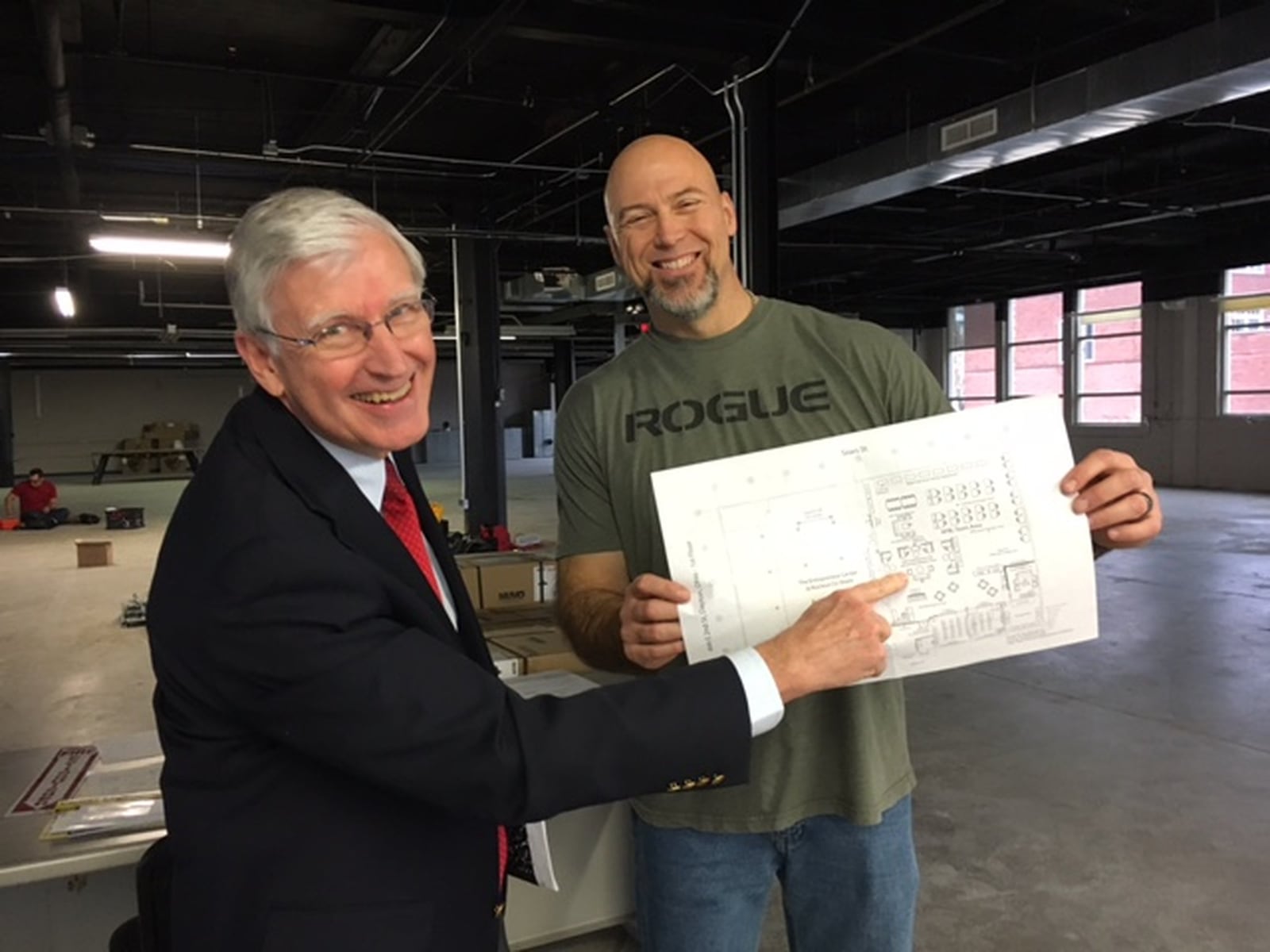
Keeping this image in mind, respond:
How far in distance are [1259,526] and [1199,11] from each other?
623 cm

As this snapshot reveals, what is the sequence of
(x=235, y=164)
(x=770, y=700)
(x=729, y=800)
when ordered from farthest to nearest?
(x=235, y=164), (x=729, y=800), (x=770, y=700)

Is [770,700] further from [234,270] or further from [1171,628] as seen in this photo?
[1171,628]

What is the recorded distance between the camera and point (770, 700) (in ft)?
2.94

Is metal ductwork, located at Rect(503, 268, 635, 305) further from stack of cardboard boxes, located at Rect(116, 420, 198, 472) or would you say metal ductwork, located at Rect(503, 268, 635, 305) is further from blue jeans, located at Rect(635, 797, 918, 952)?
stack of cardboard boxes, located at Rect(116, 420, 198, 472)

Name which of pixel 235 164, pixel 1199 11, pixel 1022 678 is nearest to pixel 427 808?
pixel 1022 678

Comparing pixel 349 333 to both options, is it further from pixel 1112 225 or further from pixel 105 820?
pixel 1112 225

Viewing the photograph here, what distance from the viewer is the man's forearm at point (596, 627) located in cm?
126

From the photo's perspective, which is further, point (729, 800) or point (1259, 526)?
point (1259, 526)

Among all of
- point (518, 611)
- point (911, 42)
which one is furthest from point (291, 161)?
point (518, 611)

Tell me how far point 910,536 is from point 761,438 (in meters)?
0.25

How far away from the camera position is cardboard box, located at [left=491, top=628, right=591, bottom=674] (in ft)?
9.50

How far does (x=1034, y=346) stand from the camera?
1638 cm

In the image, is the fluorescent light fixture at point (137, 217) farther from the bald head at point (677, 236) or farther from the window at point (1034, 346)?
the window at point (1034, 346)

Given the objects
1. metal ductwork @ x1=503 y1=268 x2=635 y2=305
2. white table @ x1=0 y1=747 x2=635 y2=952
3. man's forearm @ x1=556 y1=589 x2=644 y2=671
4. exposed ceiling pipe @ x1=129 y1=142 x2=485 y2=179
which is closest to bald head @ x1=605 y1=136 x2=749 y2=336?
man's forearm @ x1=556 y1=589 x2=644 y2=671
